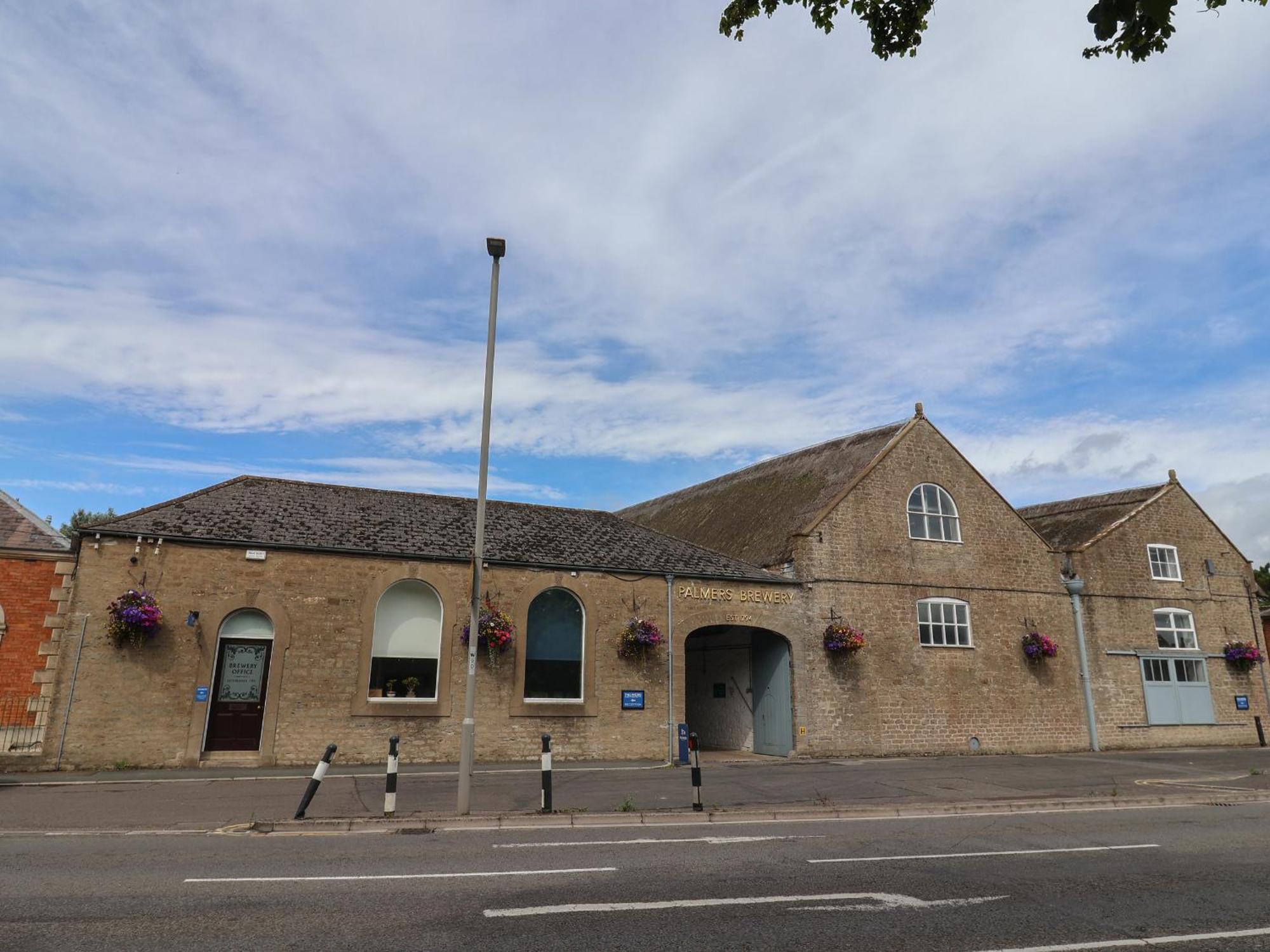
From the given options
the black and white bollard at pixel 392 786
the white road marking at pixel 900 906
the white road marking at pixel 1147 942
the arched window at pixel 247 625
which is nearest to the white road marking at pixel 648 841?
the black and white bollard at pixel 392 786

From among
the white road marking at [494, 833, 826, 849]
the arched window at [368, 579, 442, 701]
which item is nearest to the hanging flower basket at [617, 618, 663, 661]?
the arched window at [368, 579, 442, 701]

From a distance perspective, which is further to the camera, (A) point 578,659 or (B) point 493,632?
(A) point 578,659

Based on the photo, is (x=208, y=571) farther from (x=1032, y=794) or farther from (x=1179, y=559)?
(x=1179, y=559)

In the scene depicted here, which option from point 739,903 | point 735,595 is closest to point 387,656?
point 735,595

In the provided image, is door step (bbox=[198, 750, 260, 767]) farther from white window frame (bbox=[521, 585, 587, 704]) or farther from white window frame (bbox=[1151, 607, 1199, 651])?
white window frame (bbox=[1151, 607, 1199, 651])

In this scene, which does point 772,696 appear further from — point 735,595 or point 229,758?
point 229,758

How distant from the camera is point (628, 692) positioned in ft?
64.1

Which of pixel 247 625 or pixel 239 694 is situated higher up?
pixel 247 625

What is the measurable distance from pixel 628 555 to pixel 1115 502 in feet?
60.4

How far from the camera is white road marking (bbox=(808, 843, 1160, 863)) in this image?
8.57m

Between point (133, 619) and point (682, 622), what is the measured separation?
1183 cm

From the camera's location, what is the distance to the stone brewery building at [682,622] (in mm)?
16781

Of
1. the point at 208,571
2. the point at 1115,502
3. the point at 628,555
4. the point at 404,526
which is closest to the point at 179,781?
the point at 208,571

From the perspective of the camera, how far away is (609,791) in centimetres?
1409
